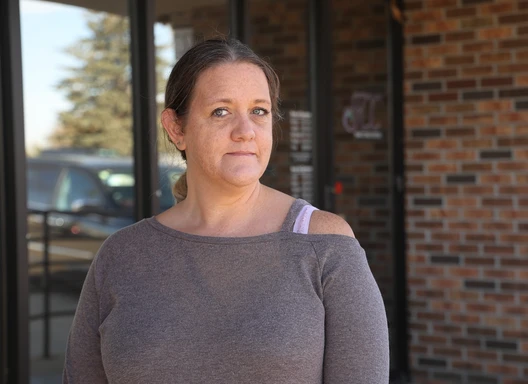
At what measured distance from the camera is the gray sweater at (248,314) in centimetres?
170

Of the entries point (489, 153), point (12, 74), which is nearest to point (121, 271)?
point (12, 74)

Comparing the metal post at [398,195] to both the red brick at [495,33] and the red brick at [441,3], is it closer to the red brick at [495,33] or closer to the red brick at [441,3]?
the red brick at [441,3]

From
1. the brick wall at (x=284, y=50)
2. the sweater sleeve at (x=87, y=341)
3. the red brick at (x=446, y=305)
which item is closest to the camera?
the sweater sleeve at (x=87, y=341)

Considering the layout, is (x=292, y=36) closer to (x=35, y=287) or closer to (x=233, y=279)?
(x=35, y=287)

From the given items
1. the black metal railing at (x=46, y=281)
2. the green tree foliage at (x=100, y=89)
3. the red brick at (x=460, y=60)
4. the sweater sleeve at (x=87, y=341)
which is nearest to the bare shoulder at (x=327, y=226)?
the sweater sleeve at (x=87, y=341)

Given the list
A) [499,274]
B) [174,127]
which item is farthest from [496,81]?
[174,127]

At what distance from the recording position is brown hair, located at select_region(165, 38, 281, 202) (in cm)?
188

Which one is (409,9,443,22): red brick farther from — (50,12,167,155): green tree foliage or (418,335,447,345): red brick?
(50,12,167,155): green tree foliage

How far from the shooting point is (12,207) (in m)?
3.28

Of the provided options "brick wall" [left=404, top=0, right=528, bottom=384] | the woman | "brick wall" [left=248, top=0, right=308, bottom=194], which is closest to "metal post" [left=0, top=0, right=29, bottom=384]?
the woman

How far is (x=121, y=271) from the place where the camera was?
1.89 m

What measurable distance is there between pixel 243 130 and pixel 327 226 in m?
0.27

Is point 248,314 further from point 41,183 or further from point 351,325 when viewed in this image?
point 41,183

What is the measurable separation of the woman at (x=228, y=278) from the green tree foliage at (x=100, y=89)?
2.27 m
